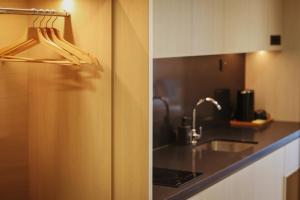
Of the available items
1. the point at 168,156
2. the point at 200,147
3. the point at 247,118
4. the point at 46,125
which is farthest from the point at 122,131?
the point at 247,118

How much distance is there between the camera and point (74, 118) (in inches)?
101

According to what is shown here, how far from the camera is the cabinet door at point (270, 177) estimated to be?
11.4 feet

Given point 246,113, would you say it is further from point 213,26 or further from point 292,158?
point 213,26

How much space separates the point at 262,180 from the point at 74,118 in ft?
4.91

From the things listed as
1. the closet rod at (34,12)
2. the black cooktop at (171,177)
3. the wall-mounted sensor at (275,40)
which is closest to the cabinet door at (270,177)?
the black cooktop at (171,177)

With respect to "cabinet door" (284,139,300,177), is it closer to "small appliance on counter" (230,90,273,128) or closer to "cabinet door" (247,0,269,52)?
"small appliance on counter" (230,90,273,128)

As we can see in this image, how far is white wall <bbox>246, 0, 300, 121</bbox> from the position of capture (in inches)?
176

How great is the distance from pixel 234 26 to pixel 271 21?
74cm

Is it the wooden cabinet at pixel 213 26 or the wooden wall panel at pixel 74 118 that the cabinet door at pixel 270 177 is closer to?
the wooden cabinet at pixel 213 26

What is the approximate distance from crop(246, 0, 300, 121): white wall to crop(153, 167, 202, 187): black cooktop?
1.88 m

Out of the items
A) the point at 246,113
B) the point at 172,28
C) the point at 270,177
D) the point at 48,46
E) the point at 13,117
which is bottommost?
the point at 270,177

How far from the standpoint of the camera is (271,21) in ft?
14.0

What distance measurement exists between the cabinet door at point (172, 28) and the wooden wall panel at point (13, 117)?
63cm

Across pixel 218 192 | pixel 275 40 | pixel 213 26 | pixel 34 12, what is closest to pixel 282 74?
pixel 275 40
